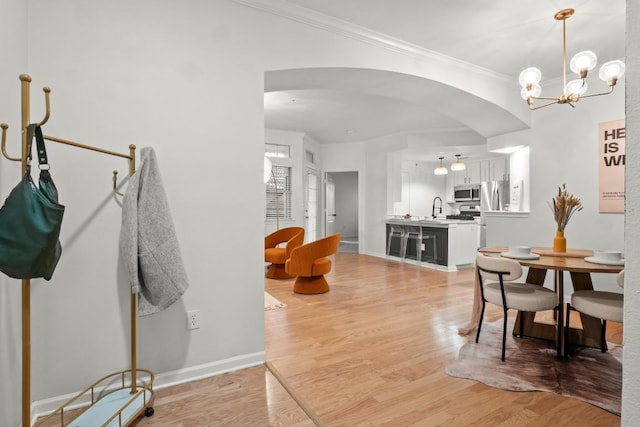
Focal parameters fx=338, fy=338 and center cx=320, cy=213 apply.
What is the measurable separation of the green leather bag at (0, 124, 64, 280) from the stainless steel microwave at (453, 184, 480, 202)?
8652 mm

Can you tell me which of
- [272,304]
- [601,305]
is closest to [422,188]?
[272,304]

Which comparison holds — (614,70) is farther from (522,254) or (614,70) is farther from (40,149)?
(40,149)

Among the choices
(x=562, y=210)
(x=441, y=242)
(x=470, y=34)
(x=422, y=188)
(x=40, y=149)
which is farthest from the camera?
(x=422, y=188)

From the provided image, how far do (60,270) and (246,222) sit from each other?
1.13 m

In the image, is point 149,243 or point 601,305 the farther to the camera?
point 601,305

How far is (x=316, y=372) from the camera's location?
238 cm

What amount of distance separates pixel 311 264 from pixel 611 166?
3605 mm

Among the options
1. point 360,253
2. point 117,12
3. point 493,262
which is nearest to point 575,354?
point 493,262

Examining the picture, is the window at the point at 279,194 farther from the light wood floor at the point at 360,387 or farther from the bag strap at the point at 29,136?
the bag strap at the point at 29,136

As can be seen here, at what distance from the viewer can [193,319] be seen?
2297 millimetres

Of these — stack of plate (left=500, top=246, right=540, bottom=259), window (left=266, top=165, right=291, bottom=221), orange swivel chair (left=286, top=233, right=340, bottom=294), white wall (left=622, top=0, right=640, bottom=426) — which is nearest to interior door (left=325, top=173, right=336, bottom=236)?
window (left=266, top=165, right=291, bottom=221)

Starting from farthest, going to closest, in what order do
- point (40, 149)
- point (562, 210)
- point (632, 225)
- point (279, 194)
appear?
point (279, 194) < point (562, 210) < point (40, 149) < point (632, 225)

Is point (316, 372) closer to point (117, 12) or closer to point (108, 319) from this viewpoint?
point (108, 319)

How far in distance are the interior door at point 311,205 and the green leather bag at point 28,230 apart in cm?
680
